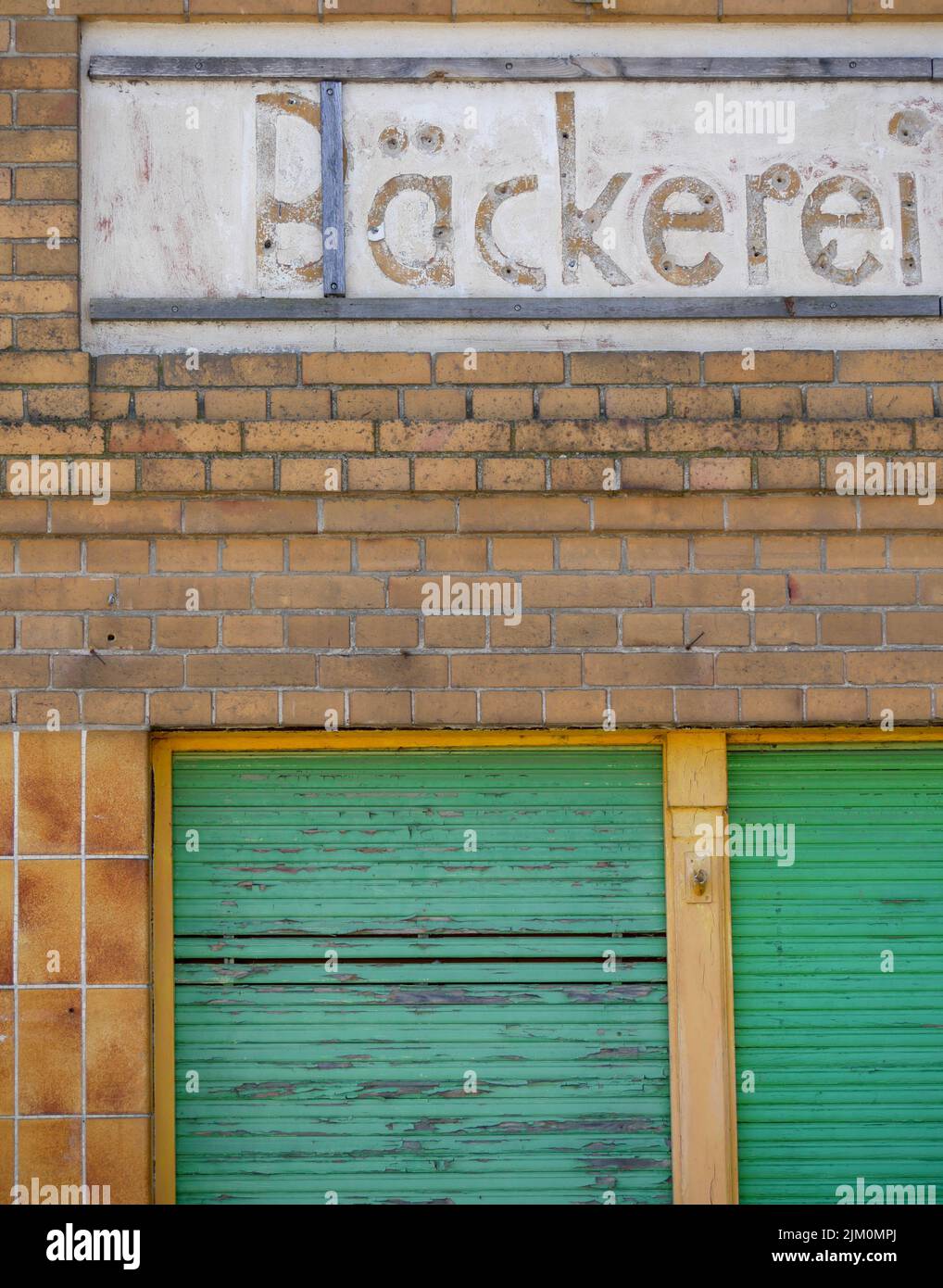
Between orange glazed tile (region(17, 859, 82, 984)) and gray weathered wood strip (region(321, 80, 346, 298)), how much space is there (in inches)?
81.3

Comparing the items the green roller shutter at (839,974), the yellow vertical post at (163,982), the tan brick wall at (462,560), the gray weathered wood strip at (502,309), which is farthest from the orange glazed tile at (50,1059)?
the gray weathered wood strip at (502,309)

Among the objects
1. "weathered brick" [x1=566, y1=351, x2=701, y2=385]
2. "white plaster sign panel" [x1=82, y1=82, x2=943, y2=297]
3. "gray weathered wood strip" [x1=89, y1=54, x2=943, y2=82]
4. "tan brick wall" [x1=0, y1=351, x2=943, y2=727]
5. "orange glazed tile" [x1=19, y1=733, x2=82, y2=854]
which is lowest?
"orange glazed tile" [x1=19, y1=733, x2=82, y2=854]

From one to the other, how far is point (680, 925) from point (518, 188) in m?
2.49

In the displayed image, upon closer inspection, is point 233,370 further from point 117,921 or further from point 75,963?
A: point 75,963

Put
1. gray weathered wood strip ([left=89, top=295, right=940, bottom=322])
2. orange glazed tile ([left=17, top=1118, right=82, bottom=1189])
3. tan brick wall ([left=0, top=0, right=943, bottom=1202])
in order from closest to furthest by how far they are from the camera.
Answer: orange glazed tile ([left=17, top=1118, right=82, bottom=1189]) < tan brick wall ([left=0, top=0, right=943, bottom=1202]) < gray weathered wood strip ([left=89, top=295, right=940, bottom=322])

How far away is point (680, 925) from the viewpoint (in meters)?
4.38

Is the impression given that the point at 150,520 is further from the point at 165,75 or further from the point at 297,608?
the point at 165,75

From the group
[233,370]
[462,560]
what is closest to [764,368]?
[462,560]

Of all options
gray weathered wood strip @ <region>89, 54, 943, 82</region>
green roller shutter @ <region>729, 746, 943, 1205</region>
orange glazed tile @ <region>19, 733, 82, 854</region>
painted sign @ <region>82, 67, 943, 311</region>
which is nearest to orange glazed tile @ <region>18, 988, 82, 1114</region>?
orange glazed tile @ <region>19, 733, 82, 854</region>

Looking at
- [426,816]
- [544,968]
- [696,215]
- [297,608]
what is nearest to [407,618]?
[297,608]

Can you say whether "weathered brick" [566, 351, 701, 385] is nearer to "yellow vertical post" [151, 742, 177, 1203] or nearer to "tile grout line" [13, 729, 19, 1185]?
"yellow vertical post" [151, 742, 177, 1203]

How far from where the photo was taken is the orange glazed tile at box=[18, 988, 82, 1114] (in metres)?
4.21

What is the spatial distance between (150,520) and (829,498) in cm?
221

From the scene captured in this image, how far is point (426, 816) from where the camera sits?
4449 mm
